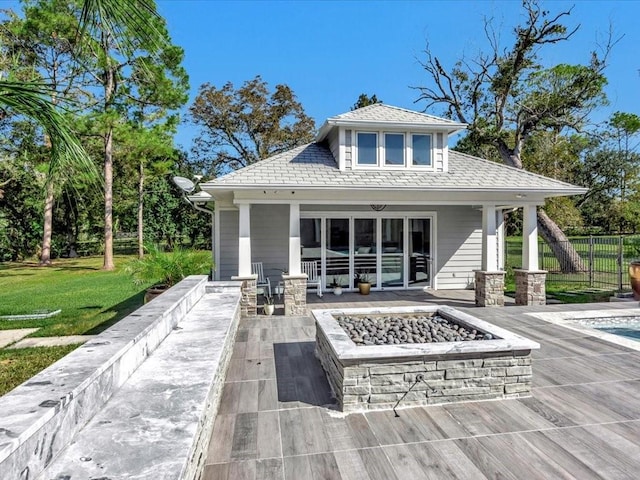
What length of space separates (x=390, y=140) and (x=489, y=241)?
3.37m

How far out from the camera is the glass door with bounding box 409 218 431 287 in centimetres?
1116

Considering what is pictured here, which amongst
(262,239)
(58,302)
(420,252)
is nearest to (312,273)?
(262,239)

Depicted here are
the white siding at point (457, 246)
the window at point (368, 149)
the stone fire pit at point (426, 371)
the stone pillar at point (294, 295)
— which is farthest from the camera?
the white siding at point (457, 246)

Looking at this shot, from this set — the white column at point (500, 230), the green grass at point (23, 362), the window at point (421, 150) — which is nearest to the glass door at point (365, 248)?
the window at point (421, 150)

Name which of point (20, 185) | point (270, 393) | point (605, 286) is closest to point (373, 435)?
point (270, 393)

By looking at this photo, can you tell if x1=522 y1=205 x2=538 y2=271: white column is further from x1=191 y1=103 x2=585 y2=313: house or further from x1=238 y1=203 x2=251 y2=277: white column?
x1=238 y1=203 x2=251 y2=277: white column

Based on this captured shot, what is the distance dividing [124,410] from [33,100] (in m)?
2.00

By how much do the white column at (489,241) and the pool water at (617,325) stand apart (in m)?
2.13

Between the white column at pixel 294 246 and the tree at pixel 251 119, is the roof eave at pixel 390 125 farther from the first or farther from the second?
the tree at pixel 251 119

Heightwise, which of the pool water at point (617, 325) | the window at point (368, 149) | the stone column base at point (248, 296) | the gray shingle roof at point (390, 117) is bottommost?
the pool water at point (617, 325)

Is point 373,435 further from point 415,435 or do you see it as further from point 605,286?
point 605,286

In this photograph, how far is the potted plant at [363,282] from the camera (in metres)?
10.4

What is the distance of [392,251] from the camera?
1102 cm

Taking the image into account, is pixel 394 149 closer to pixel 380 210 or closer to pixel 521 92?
pixel 380 210
